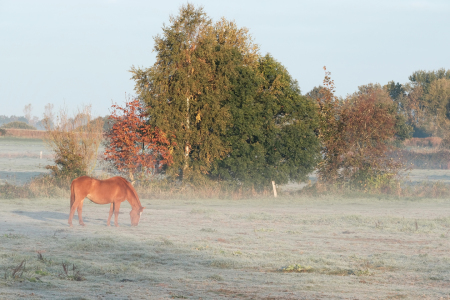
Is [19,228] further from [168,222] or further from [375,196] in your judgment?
[375,196]

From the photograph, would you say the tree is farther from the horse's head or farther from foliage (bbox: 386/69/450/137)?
foliage (bbox: 386/69/450/137)

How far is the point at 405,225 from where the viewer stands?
15.6 meters

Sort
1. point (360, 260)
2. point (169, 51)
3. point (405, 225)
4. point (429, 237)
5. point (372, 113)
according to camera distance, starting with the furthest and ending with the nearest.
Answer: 1. point (372, 113)
2. point (169, 51)
3. point (405, 225)
4. point (429, 237)
5. point (360, 260)

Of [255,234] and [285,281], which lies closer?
[285,281]

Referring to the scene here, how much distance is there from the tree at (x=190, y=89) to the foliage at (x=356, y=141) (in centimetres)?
493

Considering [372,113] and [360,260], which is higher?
[372,113]

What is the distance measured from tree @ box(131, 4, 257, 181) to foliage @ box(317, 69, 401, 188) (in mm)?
4931

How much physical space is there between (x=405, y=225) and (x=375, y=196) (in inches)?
342

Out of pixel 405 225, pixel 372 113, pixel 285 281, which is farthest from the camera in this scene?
pixel 372 113

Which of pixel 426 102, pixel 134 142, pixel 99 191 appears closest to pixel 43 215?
pixel 99 191

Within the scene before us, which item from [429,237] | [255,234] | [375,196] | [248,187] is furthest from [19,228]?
[375,196]

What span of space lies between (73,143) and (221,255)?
14.5 meters

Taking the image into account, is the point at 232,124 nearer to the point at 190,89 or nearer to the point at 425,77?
the point at 190,89

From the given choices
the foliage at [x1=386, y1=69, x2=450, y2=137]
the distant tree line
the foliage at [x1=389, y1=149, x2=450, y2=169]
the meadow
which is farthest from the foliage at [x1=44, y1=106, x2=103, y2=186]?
the foliage at [x1=386, y1=69, x2=450, y2=137]
